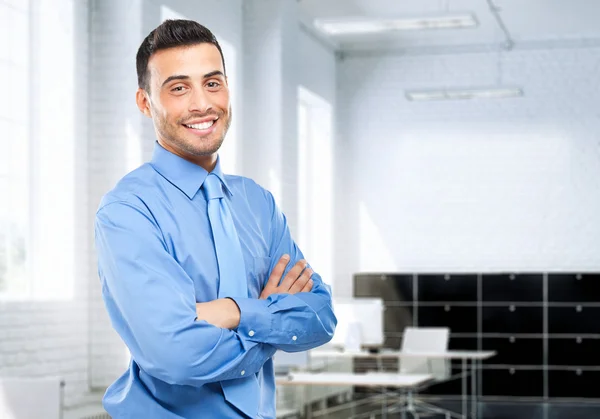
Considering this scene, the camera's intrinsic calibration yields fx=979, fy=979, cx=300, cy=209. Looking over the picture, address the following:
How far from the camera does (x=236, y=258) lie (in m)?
1.57

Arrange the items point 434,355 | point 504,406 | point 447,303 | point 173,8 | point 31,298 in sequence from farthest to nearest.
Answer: point 447,303 → point 504,406 → point 434,355 → point 173,8 → point 31,298

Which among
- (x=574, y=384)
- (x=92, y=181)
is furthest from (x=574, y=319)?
(x=92, y=181)

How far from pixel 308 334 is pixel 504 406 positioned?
30.7ft

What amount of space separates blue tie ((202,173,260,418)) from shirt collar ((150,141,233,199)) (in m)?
0.02

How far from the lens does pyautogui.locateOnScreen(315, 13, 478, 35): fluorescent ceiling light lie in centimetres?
711

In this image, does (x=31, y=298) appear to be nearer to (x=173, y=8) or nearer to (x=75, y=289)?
(x=75, y=289)

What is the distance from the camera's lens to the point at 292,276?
67.6 inches

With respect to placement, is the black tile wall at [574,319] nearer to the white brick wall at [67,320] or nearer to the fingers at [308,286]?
the white brick wall at [67,320]

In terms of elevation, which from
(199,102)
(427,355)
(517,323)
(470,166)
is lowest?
(427,355)

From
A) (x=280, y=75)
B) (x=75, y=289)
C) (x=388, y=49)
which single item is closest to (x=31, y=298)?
(x=75, y=289)

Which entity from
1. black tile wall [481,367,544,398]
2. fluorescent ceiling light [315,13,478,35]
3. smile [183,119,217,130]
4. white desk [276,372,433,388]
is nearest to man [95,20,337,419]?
smile [183,119,217,130]

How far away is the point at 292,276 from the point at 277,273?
0.03 meters

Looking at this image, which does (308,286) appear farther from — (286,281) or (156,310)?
(156,310)

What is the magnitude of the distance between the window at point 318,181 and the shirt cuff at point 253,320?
9735 millimetres
